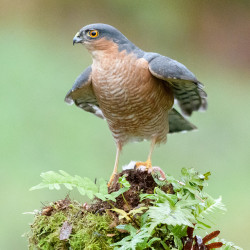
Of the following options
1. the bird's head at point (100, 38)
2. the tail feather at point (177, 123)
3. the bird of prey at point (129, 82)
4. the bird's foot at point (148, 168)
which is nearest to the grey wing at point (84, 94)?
the bird of prey at point (129, 82)

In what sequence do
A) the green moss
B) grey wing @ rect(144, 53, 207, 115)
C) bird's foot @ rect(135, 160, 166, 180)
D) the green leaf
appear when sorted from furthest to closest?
grey wing @ rect(144, 53, 207, 115), bird's foot @ rect(135, 160, 166, 180), the green moss, the green leaf

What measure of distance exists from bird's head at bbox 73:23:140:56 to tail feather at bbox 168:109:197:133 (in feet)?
2.34

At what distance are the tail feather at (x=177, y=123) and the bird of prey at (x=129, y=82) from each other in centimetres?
32

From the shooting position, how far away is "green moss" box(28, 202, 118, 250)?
2.19 metres

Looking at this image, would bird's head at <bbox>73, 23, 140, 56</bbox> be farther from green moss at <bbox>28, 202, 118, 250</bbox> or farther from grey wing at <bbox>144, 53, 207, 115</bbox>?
green moss at <bbox>28, 202, 118, 250</bbox>

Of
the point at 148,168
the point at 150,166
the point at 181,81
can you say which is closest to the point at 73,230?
the point at 148,168

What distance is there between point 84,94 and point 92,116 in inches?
143

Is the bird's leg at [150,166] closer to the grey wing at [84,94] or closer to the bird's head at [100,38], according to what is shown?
the grey wing at [84,94]

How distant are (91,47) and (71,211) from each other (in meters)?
1.11

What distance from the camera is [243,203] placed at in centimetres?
570

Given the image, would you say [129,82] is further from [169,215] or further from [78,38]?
[169,215]

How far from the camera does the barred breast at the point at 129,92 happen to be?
3.02 meters

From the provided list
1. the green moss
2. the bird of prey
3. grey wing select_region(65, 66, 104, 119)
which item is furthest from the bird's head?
the green moss

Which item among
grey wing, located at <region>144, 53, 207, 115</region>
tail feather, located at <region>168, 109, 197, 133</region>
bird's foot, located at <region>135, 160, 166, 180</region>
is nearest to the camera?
bird's foot, located at <region>135, 160, 166, 180</region>
